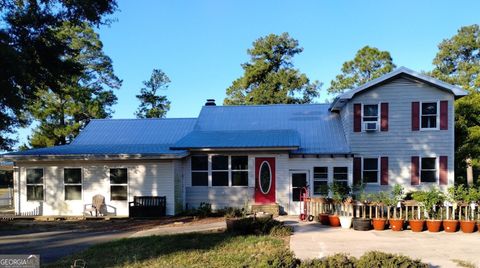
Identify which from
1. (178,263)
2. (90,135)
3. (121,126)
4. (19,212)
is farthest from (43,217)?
(178,263)

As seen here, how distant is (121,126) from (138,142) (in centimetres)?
291

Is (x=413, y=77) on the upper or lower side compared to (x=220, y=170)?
upper

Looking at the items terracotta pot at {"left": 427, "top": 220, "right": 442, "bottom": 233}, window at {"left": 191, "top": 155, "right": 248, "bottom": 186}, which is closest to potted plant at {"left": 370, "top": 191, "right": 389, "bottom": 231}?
terracotta pot at {"left": 427, "top": 220, "right": 442, "bottom": 233}

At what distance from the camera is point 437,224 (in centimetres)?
1278

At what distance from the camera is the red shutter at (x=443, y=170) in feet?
59.8

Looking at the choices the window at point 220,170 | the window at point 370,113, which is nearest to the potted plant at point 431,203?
the window at point 370,113

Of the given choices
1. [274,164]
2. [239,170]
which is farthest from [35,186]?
[274,164]

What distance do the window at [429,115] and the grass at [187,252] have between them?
11558 millimetres

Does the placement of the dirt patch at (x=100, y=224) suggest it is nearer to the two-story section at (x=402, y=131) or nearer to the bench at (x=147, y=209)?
the bench at (x=147, y=209)

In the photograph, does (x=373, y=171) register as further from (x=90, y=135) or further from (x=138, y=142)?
(x=90, y=135)

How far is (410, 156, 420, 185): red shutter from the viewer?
60.4 ft

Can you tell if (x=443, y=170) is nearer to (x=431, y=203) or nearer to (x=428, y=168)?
(x=428, y=168)

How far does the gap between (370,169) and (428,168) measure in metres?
2.78

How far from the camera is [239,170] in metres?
18.8
